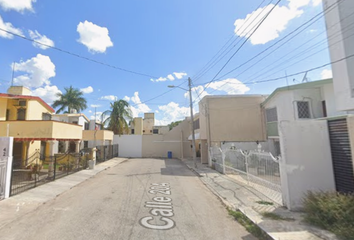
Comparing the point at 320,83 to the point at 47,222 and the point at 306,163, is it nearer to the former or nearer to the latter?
the point at 306,163

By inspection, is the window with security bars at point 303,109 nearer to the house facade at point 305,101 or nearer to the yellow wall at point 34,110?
the house facade at point 305,101

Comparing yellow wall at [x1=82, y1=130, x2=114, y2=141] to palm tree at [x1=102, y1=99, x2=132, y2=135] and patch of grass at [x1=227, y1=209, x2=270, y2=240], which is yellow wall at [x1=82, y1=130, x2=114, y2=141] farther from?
patch of grass at [x1=227, y1=209, x2=270, y2=240]

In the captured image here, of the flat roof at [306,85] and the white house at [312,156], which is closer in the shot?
the white house at [312,156]

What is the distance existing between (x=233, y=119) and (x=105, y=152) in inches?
601

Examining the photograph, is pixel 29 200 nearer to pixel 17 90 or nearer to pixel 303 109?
pixel 17 90

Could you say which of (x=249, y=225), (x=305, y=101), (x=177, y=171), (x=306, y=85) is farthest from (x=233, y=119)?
(x=249, y=225)

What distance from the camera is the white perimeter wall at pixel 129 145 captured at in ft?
104

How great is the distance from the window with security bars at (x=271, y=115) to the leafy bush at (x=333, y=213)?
12.6 m

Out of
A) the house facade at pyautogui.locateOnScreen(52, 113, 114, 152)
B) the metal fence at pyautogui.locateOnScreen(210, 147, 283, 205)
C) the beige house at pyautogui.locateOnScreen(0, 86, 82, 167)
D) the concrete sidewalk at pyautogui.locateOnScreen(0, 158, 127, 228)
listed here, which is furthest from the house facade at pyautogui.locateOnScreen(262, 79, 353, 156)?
the house facade at pyautogui.locateOnScreen(52, 113, 114, 152)

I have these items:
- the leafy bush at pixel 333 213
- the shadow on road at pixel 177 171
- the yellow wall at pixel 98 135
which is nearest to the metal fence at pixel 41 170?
the yellow wall at pixel 98 135

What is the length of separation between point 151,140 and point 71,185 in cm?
2089

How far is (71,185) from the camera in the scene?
10688 millimetres

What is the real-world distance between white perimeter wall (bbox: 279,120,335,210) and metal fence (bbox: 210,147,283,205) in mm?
863

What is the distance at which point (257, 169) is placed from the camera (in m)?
9.33
